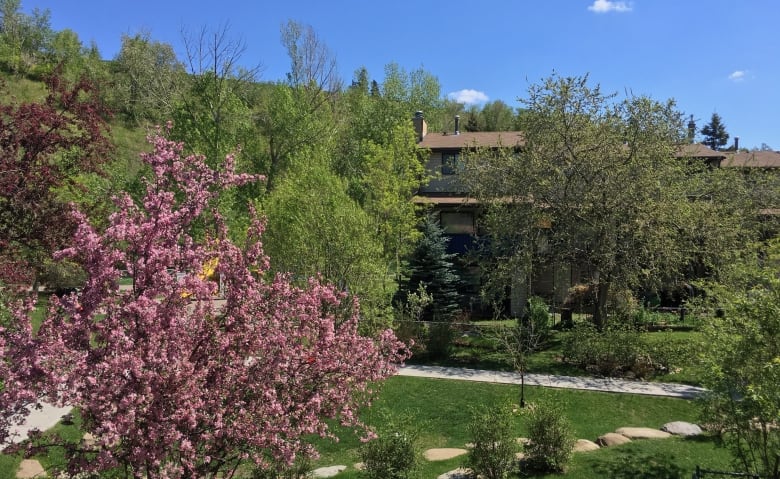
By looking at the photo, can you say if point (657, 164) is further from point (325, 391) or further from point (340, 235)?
point (325, 391)

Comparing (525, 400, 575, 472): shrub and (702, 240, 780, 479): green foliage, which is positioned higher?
(702, 240, 780, 479): green foliage

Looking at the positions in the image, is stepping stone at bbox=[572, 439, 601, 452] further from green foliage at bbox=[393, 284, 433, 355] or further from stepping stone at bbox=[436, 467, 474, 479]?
green foliage at bbox=[393, 284, 433, 355]

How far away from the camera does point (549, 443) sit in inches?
309

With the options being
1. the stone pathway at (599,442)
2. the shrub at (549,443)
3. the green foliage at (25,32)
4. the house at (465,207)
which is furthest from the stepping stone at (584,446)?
the green foliage at (25,32)

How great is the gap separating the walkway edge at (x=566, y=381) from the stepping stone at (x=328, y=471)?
5989mm

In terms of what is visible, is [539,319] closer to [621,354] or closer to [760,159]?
[621,354]

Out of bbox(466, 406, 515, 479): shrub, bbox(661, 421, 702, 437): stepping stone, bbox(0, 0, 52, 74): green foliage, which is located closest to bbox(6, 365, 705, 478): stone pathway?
bbox(661, 421, 702, 437): stepping stone

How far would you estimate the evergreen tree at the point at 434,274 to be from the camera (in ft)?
74.3

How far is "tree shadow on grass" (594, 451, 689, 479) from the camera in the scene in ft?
25.7

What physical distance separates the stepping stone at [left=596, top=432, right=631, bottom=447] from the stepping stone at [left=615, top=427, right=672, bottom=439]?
199mm

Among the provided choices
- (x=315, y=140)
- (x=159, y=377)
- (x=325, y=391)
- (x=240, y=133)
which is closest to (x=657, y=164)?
(x=325, y=391)

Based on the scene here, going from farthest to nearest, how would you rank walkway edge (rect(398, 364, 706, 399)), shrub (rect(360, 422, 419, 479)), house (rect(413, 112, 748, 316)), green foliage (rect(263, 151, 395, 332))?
house (rect(413, 112, 748, 316)) → green foliage (rect(263, 151, 395, 332)) → walkway edge (rect(398, 364, 706, 399)) → shrub (rect(360, 422, 419, 479))

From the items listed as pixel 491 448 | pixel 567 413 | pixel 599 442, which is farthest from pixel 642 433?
pixel 491 448

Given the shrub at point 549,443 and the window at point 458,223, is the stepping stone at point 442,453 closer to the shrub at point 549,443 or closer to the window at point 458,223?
the shrub at point 549,443
